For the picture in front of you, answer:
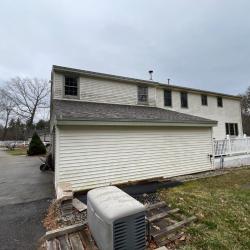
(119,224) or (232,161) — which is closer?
(119,224)

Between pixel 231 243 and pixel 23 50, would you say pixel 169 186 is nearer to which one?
pixel 231 243

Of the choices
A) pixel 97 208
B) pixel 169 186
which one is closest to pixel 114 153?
pixel 169 186

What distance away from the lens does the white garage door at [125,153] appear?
22.0 ft

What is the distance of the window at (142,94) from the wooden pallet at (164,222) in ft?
29.1

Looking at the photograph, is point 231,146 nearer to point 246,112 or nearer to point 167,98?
point 167,98

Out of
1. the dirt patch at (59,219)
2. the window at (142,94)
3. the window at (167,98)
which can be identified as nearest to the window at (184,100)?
the window at (167,98)

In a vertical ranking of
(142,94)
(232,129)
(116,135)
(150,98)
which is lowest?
(116,135)

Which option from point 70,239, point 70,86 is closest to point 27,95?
point 70,86

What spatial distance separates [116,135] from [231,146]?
303 inches

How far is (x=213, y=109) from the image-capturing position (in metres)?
17.9

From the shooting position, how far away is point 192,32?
1369 cm

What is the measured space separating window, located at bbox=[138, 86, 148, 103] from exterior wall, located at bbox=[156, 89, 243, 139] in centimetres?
167

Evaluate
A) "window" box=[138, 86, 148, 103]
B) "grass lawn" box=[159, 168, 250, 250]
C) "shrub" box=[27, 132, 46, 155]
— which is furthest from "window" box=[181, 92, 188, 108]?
"shrub" box=[27, 132, 46, 155]

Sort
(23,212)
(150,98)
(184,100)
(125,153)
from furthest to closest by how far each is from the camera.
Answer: (184,100), (150,98), (125,153), (23,212)
